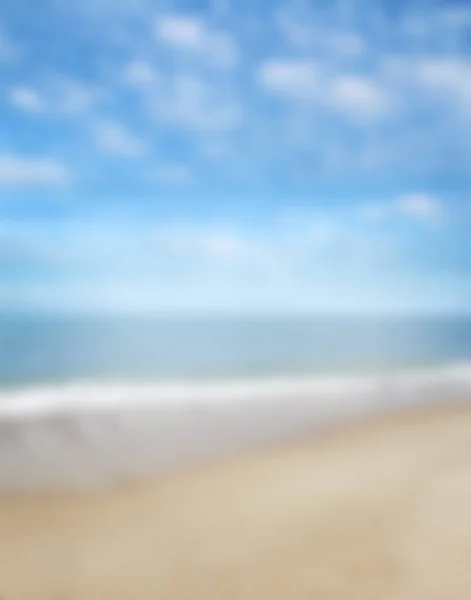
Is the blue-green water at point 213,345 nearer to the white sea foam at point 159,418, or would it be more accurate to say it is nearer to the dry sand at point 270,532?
the white sea foam at point 159,418

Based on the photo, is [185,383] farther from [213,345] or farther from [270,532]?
[270,532]

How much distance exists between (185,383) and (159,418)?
0.13m

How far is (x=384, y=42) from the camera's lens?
1975 mm

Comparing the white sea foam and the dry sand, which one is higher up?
the white sea foam

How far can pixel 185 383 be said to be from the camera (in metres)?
Answer: 1.98

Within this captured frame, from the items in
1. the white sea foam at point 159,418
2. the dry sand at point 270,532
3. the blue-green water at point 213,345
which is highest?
the blue-green water at point 213,345

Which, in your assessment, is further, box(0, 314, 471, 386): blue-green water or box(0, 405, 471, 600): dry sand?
box(0, 314, 471, 386): blue-green water

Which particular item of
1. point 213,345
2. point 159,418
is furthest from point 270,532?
point 213,345

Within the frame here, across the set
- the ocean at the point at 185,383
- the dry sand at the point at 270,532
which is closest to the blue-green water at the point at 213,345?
the ocean at the point at 185,383

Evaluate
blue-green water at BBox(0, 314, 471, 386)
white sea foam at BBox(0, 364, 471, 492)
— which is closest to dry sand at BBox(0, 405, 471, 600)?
white sea foam at BBox(0, 364, 471, 492)

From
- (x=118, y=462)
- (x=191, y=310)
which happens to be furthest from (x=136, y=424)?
(x=191, y=310)

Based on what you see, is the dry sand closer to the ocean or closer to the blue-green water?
the ocean

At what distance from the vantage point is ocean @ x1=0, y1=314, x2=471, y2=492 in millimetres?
1834

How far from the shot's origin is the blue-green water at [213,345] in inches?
74.7
